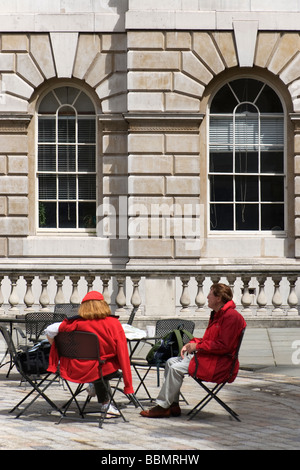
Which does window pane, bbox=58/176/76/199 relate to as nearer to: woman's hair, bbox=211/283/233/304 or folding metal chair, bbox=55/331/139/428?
woman's hair, bbox=211/283/233/304

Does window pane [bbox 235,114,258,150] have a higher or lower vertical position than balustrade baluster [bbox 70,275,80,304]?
higher

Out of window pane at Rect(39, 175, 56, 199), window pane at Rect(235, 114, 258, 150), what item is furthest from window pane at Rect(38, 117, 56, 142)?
window pane at Rect(235, 114, 258, 150)

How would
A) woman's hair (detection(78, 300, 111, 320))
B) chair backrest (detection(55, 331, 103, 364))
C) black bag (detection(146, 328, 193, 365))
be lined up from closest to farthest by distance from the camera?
1. chair backrest (detection(55, 331, 103, 364))
2. woman's hair (detection(78, 300, 111, 320))
3. black bag (detection(146, 328, 193, 365))

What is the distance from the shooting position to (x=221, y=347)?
32.3ft

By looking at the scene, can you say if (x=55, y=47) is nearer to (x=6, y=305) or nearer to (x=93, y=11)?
(x=93, y=11)

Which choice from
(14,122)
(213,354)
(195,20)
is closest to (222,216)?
(195,20)

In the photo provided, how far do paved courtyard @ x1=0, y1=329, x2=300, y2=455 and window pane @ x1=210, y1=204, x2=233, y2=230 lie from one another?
8.14 metres

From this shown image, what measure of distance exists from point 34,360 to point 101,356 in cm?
123

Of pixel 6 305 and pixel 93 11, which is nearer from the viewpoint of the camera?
pixel 6 305

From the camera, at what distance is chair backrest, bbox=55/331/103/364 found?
9.60 meters

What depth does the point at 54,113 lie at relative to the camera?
20.9 meters

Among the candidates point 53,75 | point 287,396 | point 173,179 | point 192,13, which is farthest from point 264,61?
point 287,396

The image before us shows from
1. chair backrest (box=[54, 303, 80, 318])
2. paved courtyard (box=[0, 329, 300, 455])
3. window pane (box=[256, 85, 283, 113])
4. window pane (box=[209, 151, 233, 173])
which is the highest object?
window pane (box=[256, 85, 283, 113])
